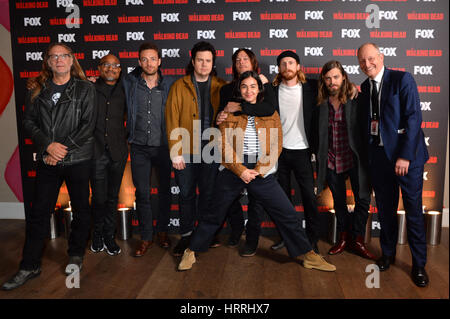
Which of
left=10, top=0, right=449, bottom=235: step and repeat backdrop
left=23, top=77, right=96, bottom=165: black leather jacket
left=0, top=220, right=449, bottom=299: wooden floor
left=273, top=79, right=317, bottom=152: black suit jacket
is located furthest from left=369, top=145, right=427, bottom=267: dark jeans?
left=23, top=77, right=96, bottom=165: black leather jacket

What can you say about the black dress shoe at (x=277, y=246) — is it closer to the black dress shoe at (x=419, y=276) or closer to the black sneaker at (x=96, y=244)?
the black dress shoe at (x=419, y=276)

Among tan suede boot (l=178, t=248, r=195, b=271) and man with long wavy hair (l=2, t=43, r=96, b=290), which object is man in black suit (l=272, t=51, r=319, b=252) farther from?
man with long wavy hair (l=2, t=43, r=96, b=290)

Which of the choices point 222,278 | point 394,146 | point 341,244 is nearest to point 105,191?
point 222,278

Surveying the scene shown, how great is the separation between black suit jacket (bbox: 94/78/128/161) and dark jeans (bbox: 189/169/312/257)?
0.99 meters

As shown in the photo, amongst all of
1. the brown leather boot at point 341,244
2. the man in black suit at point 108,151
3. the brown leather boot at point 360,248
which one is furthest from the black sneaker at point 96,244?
the brown leather boot at point 360,248

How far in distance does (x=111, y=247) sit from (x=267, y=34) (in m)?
2.51

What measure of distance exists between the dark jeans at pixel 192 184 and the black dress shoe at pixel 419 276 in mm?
1669

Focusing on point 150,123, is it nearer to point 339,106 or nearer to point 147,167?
point 147,167

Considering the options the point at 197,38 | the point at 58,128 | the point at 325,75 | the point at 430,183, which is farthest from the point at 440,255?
the point at 58,128

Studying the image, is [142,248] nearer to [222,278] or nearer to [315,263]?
[222,278]

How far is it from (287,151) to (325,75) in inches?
27.1

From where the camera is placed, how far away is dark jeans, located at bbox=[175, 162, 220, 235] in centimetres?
303

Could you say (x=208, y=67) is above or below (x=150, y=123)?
above

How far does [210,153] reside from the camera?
9.96 feet
